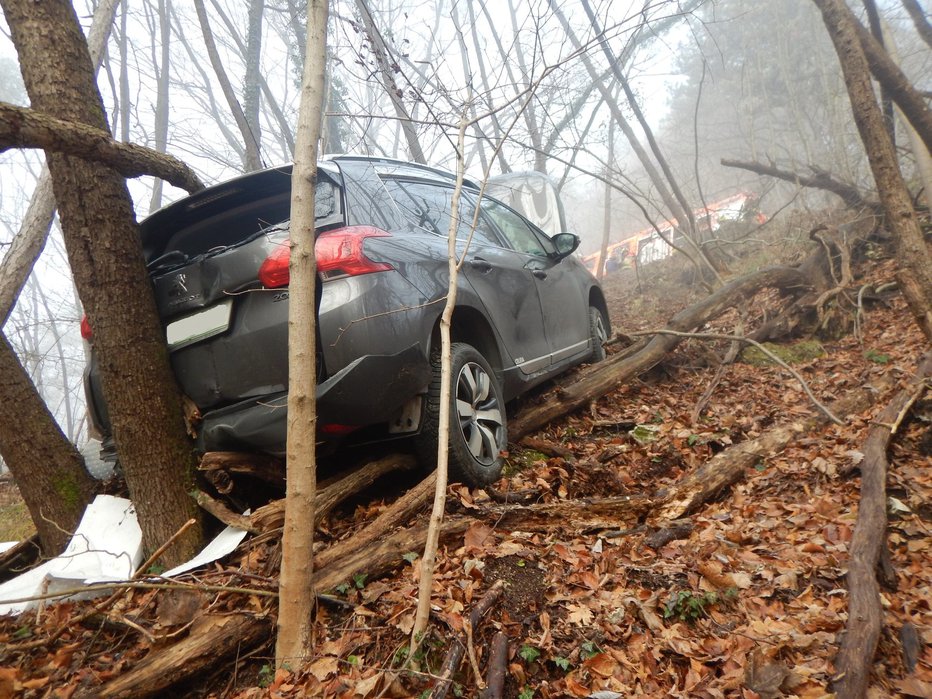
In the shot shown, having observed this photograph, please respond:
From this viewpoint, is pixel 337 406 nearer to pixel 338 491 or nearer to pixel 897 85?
pixel 338 491

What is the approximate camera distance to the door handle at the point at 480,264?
11.2 feet

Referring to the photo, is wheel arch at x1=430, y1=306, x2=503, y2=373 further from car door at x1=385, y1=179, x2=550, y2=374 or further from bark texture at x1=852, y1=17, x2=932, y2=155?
bark texture at x1=852, y1=17, x2=932, y2=155

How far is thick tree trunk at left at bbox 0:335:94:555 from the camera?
2.76 metres

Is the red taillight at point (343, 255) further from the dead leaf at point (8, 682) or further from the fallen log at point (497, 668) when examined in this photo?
the dead leaf at point (8, 682)

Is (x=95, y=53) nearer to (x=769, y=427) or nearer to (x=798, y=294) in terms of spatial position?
(x=769, y=427)

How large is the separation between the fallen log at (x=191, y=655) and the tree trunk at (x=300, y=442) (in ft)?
0.49

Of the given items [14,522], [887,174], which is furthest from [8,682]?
[887,174]

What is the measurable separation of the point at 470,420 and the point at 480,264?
3.57ft

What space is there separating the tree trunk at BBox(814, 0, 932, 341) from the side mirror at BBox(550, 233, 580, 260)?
8.30 feet

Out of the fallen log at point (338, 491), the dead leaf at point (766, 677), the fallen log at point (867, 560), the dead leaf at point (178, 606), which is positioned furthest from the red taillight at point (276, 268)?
the fallen log at point (867, 560)

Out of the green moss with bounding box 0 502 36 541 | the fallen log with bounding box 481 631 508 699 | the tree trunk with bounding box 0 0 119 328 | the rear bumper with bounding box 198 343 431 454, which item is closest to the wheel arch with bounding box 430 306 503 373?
the rear bumper with bounding box 198 343 431 454

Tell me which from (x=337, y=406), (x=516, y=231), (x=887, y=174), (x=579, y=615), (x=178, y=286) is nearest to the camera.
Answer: (x=579, y=615)

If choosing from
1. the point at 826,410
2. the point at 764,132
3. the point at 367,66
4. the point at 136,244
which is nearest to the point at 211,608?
the point at 136,244

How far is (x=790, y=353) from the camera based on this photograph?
5.37 metres
